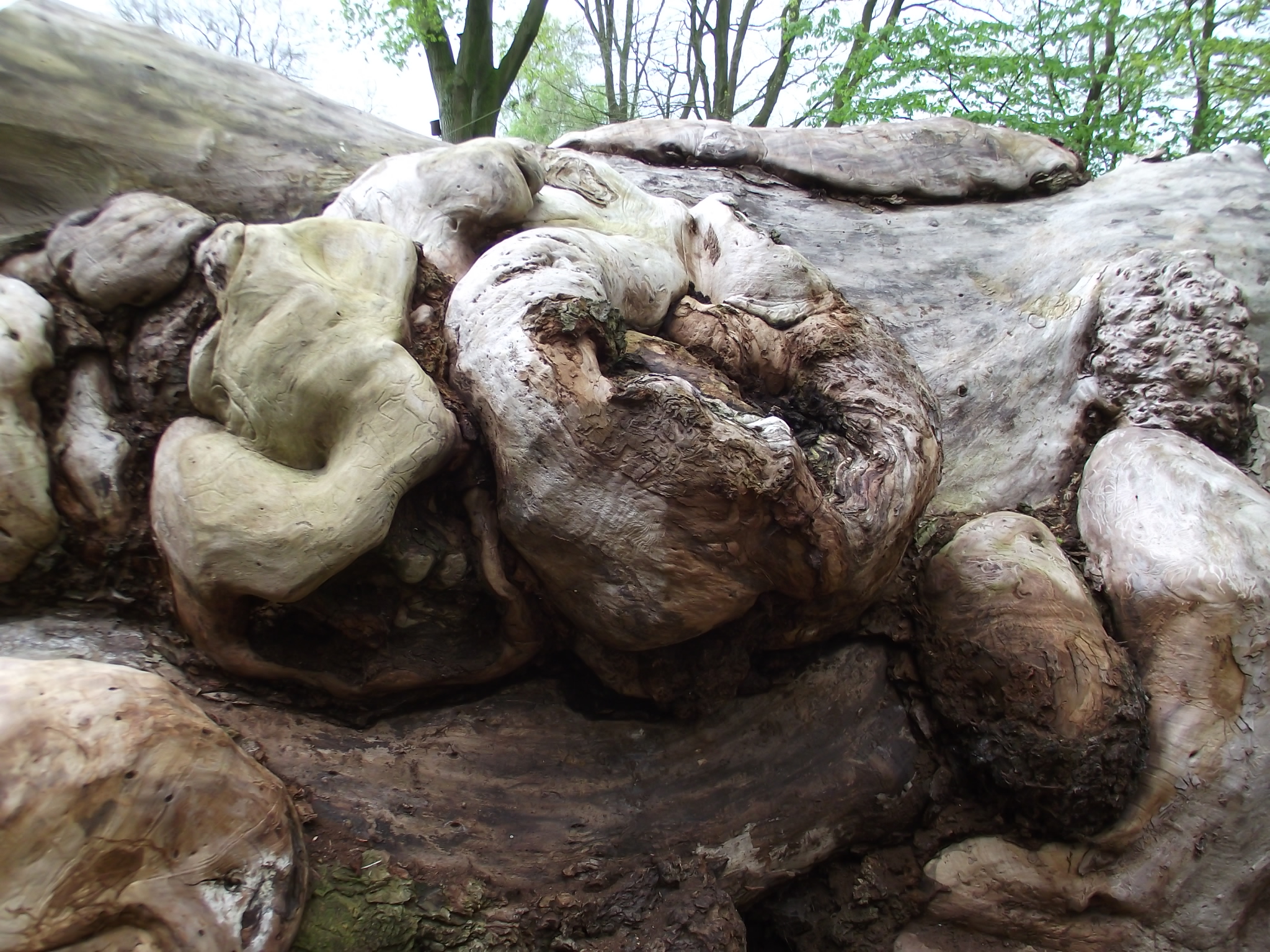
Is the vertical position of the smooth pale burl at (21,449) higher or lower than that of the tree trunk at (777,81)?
lower

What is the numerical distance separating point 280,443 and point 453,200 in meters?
0.91

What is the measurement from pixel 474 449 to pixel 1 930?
1.10m

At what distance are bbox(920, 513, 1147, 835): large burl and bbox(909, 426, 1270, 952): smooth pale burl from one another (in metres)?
0.07

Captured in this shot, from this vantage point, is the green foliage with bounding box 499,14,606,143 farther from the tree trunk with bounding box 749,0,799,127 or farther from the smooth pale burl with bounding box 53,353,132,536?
the smooth pale burl with bounding box 53,353,132,536

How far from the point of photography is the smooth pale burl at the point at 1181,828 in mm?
1971

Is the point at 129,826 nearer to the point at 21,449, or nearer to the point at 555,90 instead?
the point at 21,449

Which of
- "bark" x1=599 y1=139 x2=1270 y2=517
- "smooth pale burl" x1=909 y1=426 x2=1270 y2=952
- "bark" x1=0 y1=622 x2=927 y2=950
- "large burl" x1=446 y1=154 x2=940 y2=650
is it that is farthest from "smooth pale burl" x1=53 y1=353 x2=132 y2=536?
"bark" x1=599 y1=139 x2=1270 y2=517

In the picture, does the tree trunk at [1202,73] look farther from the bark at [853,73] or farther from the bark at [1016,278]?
the bark at [1016,278]

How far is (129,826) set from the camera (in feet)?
4.09

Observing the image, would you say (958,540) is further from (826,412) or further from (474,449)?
(474,449)

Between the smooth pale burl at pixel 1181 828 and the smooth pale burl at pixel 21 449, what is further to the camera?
the smooth pale burl at pixel 1181 828

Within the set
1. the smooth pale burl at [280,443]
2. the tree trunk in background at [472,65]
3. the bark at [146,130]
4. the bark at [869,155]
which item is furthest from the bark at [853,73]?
the smooth pale burl at [280,443]

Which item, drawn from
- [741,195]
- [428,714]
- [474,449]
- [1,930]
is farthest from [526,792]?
[741,195]

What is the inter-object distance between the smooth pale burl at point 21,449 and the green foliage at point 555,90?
12.1 meters
